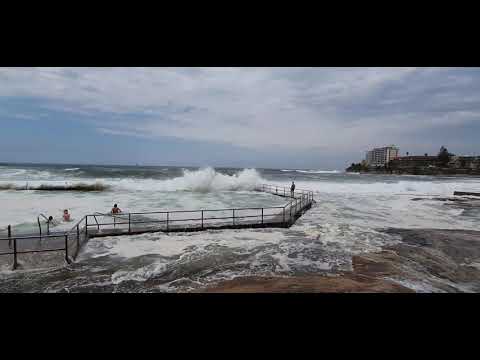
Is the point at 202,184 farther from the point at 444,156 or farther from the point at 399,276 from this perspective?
the point at 444,156

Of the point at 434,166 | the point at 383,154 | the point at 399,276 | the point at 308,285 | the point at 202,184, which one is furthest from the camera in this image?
the point at 383,154

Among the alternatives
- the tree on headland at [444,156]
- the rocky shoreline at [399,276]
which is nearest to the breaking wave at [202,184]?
the rocky shoreline at [399,276]

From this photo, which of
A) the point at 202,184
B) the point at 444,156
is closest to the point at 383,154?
the point at 444,156

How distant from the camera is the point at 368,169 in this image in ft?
384

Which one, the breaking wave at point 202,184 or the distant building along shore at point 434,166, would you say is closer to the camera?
the breaking wave at point 202,184

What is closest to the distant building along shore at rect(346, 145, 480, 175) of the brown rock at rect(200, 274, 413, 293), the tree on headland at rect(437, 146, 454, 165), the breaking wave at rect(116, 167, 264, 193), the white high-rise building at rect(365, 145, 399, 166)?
the tree on headland at rect(437, 146, 454, 165)

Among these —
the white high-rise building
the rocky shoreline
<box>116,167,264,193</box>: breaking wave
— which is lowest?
the rocky shoreline

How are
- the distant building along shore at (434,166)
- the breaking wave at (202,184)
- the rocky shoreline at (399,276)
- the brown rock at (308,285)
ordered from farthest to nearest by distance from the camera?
the distant building along shore at (434,166) < the breaking wave at (202,184) < the rocky shoreline at (399,276) < the brown rock at (308,285)

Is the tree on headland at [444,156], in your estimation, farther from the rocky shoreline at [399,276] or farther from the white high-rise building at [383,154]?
the rocky shoreline at [399,276]

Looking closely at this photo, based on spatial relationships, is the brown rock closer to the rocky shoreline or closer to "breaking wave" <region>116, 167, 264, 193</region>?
the rocky shoreline

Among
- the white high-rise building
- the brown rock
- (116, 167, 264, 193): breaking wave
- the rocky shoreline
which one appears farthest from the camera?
the white high-rise building
